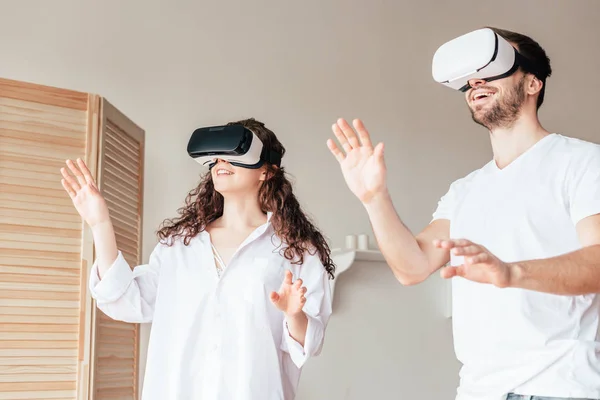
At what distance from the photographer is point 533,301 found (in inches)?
59.1

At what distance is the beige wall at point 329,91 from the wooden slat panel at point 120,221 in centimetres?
25

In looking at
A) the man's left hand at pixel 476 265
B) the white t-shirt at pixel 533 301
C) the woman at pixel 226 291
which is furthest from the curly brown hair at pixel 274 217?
the man's left hand at pixel 476 265

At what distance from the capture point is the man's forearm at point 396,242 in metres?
1.55

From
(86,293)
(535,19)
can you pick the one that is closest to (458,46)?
(86,293)

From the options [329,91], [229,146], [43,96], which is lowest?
[229,146]

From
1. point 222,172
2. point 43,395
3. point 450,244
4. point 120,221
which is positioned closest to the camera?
point 450,244

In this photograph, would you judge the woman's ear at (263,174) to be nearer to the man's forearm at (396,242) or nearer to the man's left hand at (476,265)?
the man's forearm at (396,242)

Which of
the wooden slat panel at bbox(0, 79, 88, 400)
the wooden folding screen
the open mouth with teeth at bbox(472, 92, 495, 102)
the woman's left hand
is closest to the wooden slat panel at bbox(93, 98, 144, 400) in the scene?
the wooden folding screen

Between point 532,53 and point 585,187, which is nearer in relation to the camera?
point 585,187

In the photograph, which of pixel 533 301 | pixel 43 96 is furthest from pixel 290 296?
pixel 43 96

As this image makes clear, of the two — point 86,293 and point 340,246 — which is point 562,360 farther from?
point 340,246

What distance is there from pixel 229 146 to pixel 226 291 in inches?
14.5

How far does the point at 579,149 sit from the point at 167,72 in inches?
79.8

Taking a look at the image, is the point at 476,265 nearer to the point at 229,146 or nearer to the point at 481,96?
the point at 481,96
